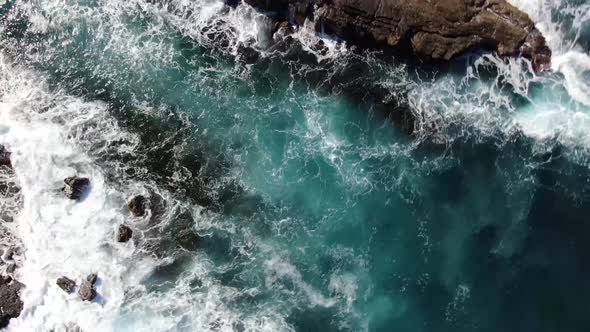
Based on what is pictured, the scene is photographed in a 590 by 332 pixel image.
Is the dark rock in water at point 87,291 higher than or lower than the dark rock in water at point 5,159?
lower

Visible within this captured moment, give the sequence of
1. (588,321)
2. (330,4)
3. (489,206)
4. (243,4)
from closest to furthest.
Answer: (588,321) < (489,206) < (330,4) < (243,4)

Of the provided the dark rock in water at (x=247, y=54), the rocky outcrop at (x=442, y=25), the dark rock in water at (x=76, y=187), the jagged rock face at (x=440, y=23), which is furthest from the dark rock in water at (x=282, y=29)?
the dark rock in water at (x=76, y=187)

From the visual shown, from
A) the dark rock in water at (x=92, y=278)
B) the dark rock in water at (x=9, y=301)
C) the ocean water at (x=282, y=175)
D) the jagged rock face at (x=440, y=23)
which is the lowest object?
the dark rock in water at (x=9, y=301)

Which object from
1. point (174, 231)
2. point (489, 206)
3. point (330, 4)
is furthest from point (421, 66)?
point (174, 231)

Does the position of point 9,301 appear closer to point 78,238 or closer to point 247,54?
point 78,238

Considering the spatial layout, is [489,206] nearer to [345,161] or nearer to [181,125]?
[345,161]

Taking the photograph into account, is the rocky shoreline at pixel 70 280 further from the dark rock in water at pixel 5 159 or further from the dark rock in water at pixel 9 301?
the dark rock in water at pixel 5 159
